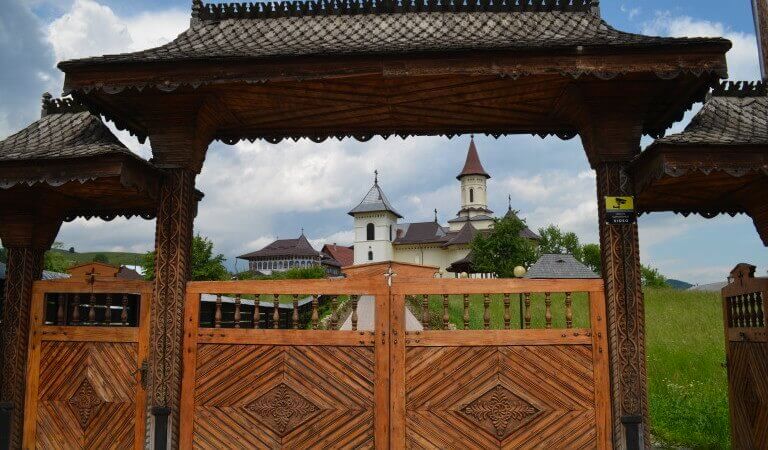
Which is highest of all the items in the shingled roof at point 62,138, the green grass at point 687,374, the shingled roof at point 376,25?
the shingled roof at point 376,25

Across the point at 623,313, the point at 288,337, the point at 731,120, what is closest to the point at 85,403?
the point at 288,337

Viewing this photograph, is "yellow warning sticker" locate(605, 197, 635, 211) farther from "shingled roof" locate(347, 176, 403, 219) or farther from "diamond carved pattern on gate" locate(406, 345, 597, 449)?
"shingled roof" locate(347, 176, 403, 219)

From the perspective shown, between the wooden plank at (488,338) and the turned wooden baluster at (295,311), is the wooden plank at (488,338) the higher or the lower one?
the lower one

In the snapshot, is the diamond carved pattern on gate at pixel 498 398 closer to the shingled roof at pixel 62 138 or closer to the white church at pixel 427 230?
the shingled roof at pixel 62 138

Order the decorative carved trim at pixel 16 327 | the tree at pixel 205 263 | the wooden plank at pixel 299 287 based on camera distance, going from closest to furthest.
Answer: the wooden plank at pixel 299 287 → the decorative carved trim at pixel 16 327 → the tree at pixel 205 263

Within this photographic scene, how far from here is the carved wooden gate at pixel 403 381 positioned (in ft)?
14.8

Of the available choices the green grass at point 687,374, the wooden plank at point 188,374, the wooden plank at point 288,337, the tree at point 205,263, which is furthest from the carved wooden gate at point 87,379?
the tree at point 205,263

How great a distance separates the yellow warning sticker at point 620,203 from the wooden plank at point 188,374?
139 inches

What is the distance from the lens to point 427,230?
60031 mm

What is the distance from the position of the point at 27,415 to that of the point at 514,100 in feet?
16.5

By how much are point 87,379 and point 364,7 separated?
4.22 m

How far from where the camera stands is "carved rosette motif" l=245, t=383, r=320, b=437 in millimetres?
4559

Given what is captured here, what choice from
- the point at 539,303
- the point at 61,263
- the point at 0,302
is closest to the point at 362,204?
the point at 61,263

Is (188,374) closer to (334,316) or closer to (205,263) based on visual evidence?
(334,316)
